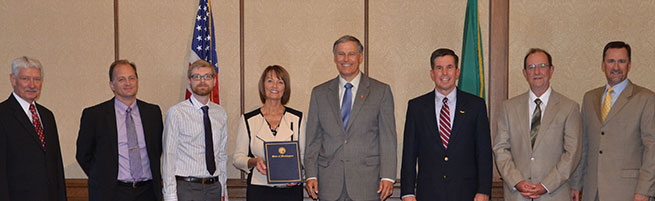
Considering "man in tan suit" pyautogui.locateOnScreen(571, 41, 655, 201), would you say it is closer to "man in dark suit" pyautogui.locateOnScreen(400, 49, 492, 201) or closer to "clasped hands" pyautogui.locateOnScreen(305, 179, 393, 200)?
"man in dark suit" pyautogui.locateOnScreen(400, 49, 492, 201)

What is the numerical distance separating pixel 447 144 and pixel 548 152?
2.27ft

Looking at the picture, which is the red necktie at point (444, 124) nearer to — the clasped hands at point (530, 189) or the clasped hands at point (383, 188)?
the clasped hands at point (383, 188)

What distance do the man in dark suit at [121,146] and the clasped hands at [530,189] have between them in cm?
241

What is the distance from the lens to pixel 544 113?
135 inches

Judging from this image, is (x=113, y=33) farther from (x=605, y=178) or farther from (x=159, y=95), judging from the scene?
(x=605, y=178)

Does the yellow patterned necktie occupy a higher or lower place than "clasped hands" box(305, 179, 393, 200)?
higher

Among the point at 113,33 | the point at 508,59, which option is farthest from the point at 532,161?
the point at 113,33

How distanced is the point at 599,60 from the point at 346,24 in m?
2.47

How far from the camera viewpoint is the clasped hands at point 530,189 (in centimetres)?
332

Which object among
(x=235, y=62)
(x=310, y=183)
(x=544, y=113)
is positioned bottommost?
(x=310, y=183)

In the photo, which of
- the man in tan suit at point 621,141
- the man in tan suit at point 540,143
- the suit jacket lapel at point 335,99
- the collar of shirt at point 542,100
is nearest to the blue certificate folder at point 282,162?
the suit jacket lapel at point 335,99

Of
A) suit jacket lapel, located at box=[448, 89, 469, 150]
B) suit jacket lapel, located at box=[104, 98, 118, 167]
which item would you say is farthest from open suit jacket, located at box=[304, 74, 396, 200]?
suit jacket lapel, located at box=[104, 98, 118, 167]

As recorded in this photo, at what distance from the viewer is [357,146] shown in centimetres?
331

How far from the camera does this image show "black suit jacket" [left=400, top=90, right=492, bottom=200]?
323 cm
